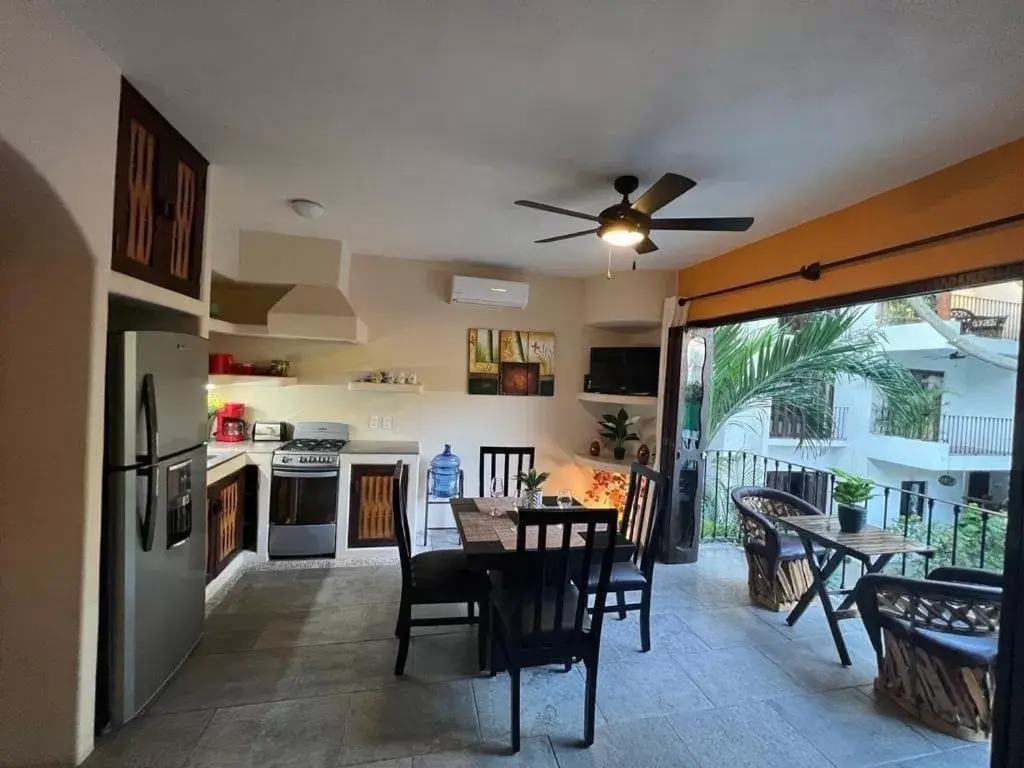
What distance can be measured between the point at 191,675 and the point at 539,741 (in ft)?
5.69

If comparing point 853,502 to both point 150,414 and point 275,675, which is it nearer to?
point 275,675

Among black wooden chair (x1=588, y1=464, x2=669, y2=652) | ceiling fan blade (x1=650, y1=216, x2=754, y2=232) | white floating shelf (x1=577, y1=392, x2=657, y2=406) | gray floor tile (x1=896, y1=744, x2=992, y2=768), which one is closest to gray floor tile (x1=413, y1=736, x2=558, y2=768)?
black wooden chair (x1=588, y1=464, x2=669, y2=652)

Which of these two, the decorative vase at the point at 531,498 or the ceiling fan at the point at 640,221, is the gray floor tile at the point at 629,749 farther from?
the ceiling fan at the point at 640,221

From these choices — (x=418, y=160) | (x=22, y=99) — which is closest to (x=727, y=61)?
(x=418, y=160)

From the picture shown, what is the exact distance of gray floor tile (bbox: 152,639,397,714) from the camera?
7.02ft

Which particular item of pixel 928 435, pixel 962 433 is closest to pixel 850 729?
pixel 928 435

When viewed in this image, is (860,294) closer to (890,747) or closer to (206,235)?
(890,747)

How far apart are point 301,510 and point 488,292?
2.38 m

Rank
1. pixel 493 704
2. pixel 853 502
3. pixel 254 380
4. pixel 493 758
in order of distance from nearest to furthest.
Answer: pixel 493 758, pixel 493 704, pixel 853 502, pixel 254 380

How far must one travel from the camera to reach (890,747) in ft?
6.54

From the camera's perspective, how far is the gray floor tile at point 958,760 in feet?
6.24

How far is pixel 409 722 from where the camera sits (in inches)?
79.8

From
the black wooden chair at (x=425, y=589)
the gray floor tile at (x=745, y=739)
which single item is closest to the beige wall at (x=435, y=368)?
the black wooden chair at (x=425, y=589)

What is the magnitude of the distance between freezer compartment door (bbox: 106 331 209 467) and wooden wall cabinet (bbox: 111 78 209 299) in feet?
0.98
